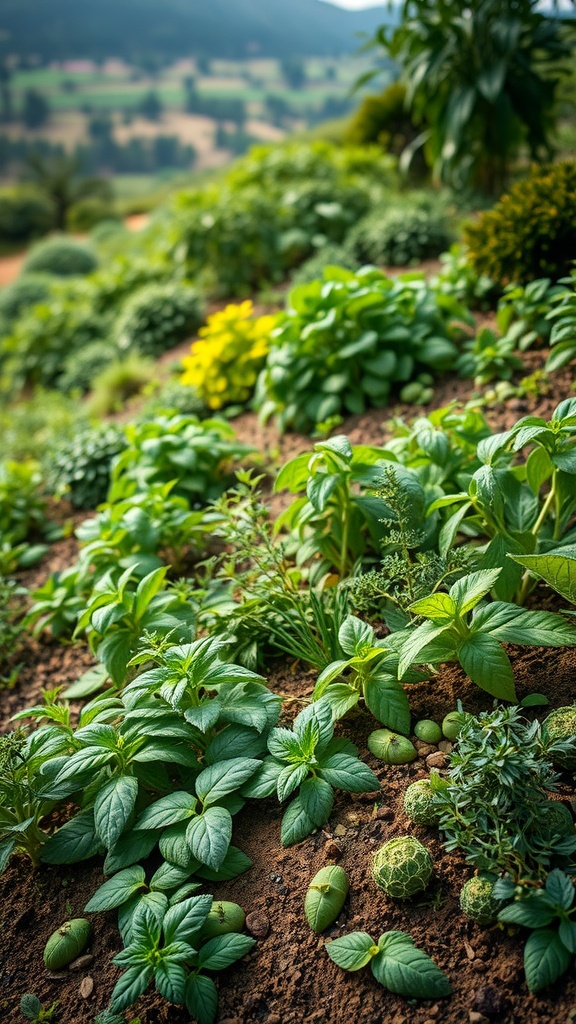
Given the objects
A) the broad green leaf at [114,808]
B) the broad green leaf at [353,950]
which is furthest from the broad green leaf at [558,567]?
the broad green leaf at [114,808]

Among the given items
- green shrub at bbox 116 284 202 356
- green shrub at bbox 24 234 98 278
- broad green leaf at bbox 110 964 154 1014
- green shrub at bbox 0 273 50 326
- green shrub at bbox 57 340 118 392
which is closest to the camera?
broad green leaf at bbox 110 964 154 1014

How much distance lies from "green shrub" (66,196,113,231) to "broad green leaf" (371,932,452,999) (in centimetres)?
2270

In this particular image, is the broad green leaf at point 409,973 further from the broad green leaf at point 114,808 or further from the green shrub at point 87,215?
the green shrub at point 87,215

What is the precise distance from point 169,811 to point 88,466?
2.68 meters

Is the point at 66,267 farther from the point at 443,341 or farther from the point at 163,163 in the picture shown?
the point at 163,163

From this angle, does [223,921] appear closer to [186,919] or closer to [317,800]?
[186,919]

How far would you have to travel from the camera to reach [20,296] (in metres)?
11.0

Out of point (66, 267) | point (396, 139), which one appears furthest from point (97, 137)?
point (396, 139)

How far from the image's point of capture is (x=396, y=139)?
947cm

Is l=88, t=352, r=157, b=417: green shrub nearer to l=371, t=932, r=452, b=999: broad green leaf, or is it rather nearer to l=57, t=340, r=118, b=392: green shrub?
l=57, t=340, r=118, b=392: green shrub

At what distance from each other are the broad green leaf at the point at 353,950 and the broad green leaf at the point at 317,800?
30 cm

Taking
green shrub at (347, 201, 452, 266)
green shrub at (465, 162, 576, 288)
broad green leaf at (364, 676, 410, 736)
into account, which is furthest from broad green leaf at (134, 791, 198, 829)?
green shrub at (347, 201, 452, 266)

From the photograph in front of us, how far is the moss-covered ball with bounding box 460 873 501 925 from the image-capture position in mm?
1540

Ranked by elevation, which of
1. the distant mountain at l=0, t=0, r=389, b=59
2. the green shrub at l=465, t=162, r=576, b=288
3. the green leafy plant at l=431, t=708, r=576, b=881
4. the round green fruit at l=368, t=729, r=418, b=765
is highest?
the distant mountain at l=0, t=0, r=389, b=59
